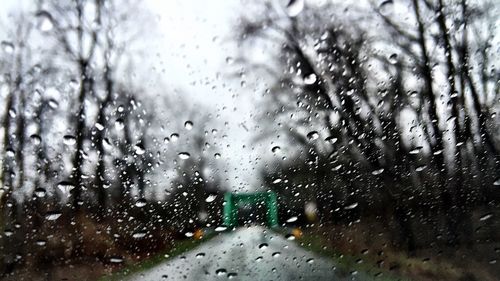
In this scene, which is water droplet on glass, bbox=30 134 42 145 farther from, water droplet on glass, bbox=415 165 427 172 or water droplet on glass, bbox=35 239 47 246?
water droplet on glass, bbox=415 165 427 172

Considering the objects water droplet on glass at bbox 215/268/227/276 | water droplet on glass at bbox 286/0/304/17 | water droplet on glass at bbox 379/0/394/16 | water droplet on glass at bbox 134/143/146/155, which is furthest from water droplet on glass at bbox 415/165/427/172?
water droplet on glass at bbox 134/143/146/155

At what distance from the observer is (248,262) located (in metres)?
4.47

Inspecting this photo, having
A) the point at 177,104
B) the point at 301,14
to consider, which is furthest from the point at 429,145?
the point at 177,104

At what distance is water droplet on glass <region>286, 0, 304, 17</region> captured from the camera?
15.3 feet

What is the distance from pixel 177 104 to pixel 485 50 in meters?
3.35

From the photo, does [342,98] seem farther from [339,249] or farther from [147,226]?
[147,226]

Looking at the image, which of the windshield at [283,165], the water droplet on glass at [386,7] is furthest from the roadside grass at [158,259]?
the water droplet on glass at [386,7]

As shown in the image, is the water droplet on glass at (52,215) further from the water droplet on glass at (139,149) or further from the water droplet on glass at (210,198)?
the water droplet on glass at (210,198)

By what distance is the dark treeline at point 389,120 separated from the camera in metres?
4.86

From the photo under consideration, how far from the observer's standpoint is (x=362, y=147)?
5.21 meters

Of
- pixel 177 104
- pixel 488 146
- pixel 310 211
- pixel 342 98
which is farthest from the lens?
pixel 488 146

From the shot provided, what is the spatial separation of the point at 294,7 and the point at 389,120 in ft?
5.22

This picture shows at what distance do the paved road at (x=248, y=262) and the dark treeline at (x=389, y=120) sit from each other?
0.40 metres

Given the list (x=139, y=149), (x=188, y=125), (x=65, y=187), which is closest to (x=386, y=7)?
(x=188, y=125)
